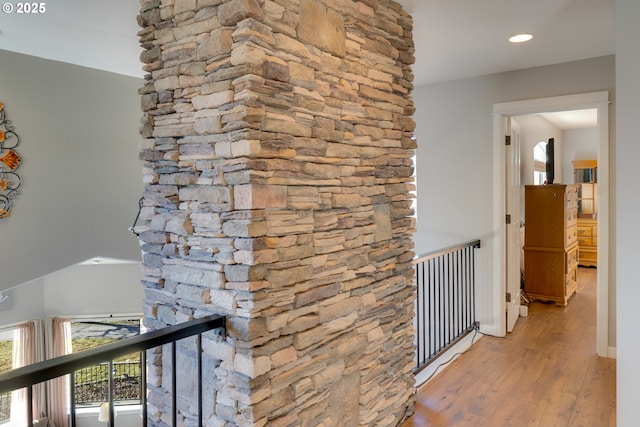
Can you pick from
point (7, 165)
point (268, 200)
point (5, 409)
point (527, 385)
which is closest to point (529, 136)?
point (527, 385)

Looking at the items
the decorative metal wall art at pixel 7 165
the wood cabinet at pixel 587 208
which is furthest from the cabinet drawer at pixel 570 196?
the decorative metal wall art at pixel 7 165

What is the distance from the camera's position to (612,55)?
3340 millimetres

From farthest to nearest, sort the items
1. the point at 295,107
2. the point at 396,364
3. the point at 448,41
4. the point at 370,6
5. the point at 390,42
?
the point at 448,41 → the point at 396,364 → the point at 390,42 → the point at 370,6 → the point at 295,107

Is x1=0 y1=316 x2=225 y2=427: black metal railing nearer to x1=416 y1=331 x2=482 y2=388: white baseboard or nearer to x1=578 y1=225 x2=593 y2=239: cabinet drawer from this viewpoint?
x1=416 y1=331 x2=482 y2=388: white baseboard

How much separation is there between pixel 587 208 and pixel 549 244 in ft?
10.4

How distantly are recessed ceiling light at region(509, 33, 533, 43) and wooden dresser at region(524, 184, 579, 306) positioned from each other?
94.7 inches

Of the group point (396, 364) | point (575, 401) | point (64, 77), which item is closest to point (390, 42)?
point (396, 364)

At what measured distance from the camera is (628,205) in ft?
6.40

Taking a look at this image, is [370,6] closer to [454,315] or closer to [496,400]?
[496,400]

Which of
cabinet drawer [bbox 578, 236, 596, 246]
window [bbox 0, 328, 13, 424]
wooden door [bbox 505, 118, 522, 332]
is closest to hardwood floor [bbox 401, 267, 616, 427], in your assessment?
wooden door [bbox 505, 118, 522, 332]

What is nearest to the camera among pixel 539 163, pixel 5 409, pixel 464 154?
pixel 464 154

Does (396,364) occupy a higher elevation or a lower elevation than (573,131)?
lower

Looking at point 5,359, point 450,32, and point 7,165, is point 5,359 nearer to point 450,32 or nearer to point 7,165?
point 7,165

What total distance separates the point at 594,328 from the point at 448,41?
3.01m
